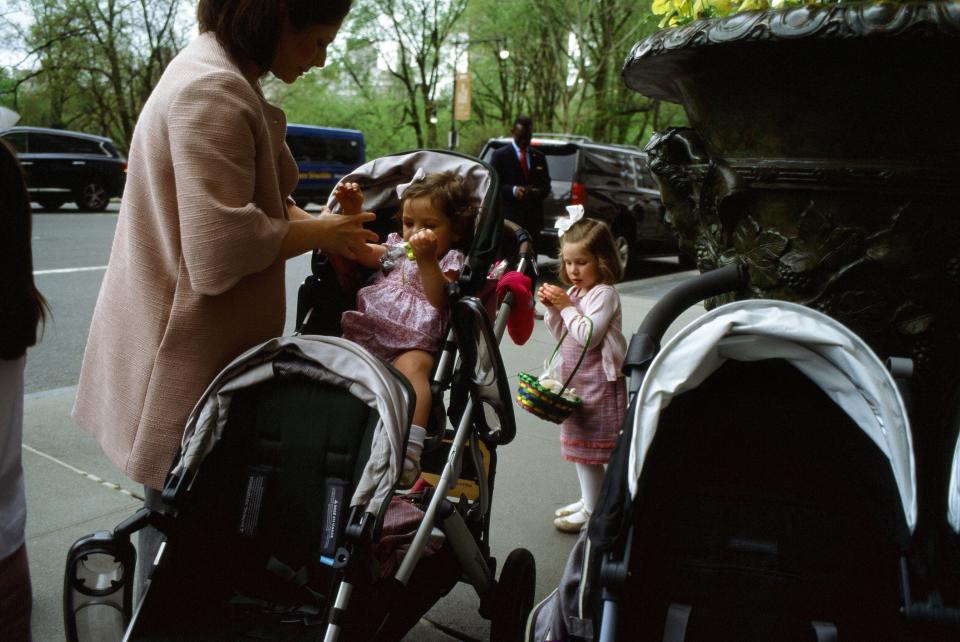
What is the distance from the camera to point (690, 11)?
254cm

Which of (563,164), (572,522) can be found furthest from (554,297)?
(563,164)

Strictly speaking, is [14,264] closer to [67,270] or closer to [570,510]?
[570,510]

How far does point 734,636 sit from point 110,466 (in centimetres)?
325

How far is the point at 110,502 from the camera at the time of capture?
3707 millimetres

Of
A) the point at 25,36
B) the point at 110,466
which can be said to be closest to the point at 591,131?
the point at 25,36

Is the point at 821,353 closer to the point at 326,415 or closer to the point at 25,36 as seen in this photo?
the point at 326,415

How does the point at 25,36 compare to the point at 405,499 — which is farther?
the point at 25,36

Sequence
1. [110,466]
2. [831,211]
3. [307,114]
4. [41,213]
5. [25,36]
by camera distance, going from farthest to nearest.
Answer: [307,114] < [25,36] < [41,213] < [110,466] < [831,211]

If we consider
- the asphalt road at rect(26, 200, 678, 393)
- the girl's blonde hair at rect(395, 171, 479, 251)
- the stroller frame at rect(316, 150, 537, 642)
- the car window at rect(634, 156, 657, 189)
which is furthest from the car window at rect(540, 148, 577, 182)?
the stroller frame at rect(316, 150, 537, 642)

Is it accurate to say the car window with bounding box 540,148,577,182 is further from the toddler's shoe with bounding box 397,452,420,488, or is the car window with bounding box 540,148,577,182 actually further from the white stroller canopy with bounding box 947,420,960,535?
the white stroller canopy with bounding box 947,420,960,535

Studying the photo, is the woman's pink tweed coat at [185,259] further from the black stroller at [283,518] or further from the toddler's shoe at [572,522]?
the toddler's shoe at [572,522]

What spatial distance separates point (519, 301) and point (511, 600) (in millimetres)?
1003

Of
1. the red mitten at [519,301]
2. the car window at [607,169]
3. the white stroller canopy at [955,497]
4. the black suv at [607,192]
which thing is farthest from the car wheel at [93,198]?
the white stroller canopy at [955,497]

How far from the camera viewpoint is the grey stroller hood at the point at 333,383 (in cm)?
207
